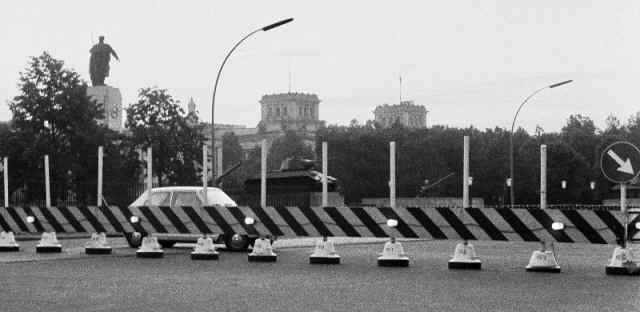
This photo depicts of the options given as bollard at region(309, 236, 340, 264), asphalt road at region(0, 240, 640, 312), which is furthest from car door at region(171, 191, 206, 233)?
bollard at region(309, 236, 340, 264)

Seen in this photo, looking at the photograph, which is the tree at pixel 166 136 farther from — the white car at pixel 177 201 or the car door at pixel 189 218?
the car door at pixel 189 218

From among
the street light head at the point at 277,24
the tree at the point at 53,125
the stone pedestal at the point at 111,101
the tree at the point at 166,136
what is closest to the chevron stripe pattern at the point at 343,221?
the street light head at the point at 277,24

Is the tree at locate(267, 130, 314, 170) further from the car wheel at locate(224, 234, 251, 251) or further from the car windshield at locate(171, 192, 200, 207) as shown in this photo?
the car wheel at locate(224, 234, 251, 251)

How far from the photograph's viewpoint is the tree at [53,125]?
166 ft

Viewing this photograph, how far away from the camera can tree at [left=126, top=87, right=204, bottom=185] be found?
56.3 meters

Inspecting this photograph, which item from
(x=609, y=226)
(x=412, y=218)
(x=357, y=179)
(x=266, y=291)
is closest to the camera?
(x=266, y=291)

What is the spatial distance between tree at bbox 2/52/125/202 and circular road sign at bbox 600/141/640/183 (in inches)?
1417

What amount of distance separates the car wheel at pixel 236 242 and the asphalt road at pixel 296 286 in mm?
3036

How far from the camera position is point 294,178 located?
50938mm

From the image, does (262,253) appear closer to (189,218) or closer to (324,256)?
(324,256)

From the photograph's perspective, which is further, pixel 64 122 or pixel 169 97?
pixel 169 97

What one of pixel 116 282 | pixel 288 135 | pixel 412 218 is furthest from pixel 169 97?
pixel 288 135

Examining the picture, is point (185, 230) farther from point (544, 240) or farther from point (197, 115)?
point (197, 115)

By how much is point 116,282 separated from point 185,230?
7588 mm
